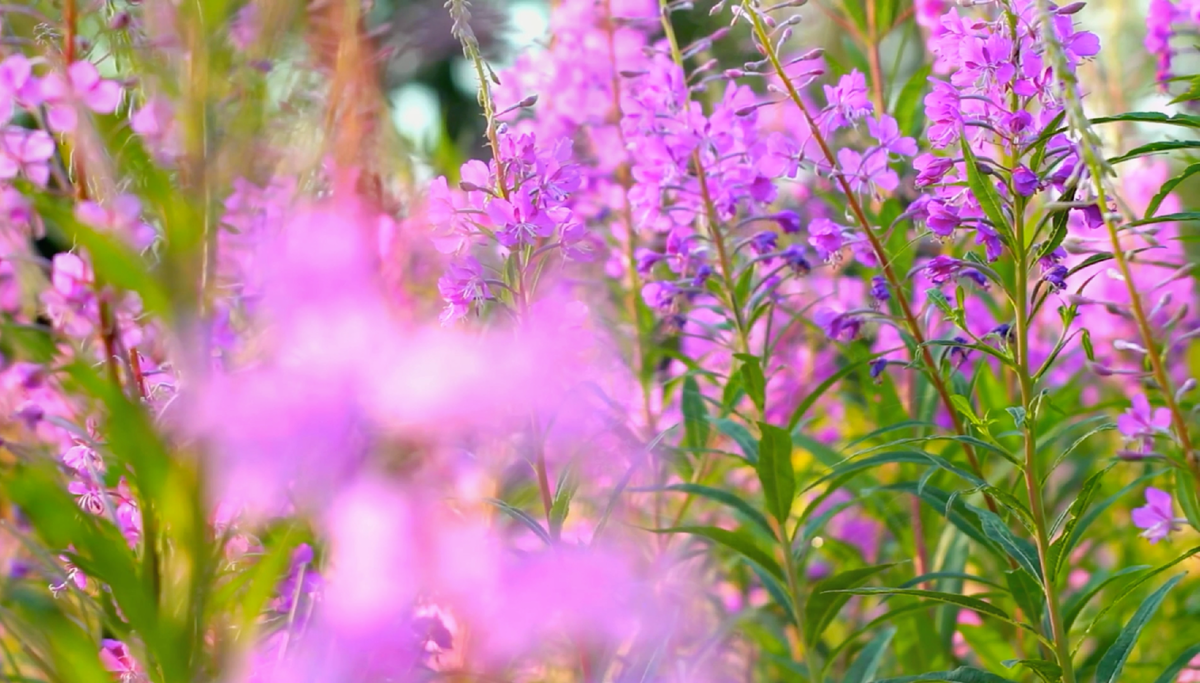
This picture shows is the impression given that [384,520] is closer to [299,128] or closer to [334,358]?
[334,358]

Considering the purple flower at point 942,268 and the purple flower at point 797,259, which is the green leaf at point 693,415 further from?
the purple flower at point 942,268

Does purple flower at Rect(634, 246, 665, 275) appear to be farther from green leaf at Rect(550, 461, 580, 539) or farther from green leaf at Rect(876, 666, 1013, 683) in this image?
green leaf at Rect(876, 666, 1013, 683)

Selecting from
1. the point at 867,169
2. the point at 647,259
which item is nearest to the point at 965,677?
the point at 867,169

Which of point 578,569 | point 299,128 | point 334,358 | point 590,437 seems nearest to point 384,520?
point 334,358

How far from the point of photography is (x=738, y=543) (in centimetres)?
155

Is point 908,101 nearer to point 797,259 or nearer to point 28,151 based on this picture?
point 797,259

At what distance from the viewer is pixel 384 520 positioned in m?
0.53

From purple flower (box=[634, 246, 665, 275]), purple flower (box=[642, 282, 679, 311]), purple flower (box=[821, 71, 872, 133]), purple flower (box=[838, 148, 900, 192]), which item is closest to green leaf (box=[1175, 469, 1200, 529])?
purple flower (box=[838, 148, 900, 192])

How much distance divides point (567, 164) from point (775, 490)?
61cm

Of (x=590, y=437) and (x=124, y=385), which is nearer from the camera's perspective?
(x=124, y=385)

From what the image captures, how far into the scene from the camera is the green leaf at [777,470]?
156 cm

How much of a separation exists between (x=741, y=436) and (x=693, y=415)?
0.27 meters

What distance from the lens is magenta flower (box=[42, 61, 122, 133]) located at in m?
1.11

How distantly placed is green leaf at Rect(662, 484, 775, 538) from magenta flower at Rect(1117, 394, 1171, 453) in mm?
576
